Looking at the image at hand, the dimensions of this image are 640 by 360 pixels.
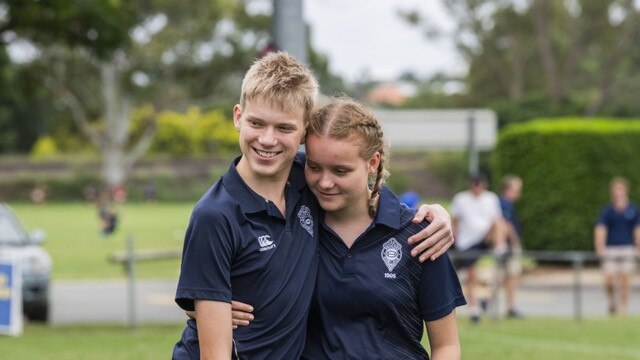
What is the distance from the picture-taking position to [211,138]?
291 feet

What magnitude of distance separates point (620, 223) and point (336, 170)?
47.5 ft

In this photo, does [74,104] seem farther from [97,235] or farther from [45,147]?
[45,147]

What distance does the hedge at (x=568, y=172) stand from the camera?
85.6ft

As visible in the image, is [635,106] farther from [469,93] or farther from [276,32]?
[276,32]

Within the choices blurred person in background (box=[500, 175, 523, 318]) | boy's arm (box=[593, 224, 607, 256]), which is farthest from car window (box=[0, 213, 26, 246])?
boy's arm (box=[593, 224, 607, 256])

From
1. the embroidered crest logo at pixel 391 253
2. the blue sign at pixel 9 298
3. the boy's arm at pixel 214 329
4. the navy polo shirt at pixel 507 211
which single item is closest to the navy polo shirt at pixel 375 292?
the embroidered crest logo at pixel 391 253

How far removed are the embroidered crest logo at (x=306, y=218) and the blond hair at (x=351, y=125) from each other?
211mm

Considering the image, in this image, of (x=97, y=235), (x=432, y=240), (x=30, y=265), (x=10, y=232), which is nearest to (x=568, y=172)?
(x=10, y=232)

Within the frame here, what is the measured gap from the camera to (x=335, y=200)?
4105 millimetres

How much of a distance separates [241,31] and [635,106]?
62.5 feet

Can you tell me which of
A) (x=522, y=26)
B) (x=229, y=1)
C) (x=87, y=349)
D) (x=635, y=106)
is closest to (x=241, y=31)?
(x=229, y=1)

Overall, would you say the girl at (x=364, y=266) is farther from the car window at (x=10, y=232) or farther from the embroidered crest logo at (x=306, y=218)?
the car window at (x=10, y=232)

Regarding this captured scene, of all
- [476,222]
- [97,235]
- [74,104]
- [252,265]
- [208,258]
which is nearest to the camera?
[208,258]

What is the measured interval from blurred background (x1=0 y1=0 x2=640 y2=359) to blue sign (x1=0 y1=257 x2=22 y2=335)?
392mm
